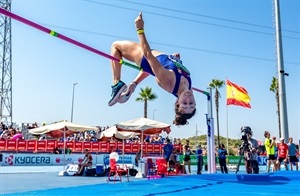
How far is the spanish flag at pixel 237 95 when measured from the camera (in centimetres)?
1469

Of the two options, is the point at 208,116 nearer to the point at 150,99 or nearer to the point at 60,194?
Answer: the point at 60,194

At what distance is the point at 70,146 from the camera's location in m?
21.5

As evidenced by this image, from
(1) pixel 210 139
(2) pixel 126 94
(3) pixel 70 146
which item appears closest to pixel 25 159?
(3) pixel 70 146

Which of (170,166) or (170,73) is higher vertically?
(170,73)

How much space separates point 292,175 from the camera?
6977mm

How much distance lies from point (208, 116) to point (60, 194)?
5492 mm

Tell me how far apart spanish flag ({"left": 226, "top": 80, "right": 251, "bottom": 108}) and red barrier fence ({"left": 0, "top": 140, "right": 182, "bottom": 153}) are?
7283 mm

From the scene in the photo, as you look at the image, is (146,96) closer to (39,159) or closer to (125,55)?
(39,159)

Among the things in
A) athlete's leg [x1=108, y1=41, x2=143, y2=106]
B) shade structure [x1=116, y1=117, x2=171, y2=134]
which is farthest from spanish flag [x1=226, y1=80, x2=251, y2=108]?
athlete's leg [x1=108, y1=41, x2=143, y2=106]

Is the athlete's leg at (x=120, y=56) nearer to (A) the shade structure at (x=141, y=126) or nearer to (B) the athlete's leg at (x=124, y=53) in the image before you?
(B) the athlete's leg at (x=124, y=53)

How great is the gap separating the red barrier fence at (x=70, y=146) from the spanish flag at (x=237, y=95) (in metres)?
7.28

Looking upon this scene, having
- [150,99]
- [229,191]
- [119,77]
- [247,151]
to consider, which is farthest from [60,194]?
[150,99]

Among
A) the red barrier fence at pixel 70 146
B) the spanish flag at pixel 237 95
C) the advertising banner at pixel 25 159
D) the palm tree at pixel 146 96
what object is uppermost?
the palm tree at pixel 146 96

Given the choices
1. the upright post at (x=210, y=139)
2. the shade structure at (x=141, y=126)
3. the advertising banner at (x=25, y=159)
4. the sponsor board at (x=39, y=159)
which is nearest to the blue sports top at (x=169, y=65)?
the upright post at (x=210, y=139)
